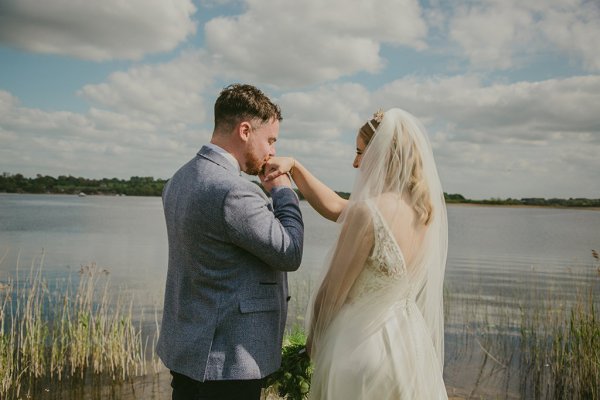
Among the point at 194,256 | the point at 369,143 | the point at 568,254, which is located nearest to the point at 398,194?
the point at 369,143

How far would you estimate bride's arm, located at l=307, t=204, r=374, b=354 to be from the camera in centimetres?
274

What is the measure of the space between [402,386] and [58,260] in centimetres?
1785

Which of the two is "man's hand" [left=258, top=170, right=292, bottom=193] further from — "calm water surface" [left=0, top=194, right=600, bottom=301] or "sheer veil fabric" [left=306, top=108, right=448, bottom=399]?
"calm water surface" [left=0, top=194, right=600, bottom=301]

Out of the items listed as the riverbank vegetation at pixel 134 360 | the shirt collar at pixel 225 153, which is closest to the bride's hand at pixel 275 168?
the shirt collar at pixel 225 153

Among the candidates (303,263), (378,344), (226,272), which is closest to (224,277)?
(226,272)

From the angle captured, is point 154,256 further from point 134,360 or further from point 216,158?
point 216,158

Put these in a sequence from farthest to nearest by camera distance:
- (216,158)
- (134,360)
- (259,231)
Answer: (134,360) → (216,158) → (259,231)

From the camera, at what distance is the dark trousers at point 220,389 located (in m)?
2.32

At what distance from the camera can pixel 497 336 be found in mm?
9750

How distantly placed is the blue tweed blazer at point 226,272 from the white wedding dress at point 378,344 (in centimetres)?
49

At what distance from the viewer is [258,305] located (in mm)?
2352

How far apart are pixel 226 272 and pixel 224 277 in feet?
0.08

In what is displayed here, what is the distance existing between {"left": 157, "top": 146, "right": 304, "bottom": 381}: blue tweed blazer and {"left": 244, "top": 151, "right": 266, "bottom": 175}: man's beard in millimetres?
197

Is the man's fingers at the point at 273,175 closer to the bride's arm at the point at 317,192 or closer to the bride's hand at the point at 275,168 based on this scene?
the bride's hand at the point at 275,168
